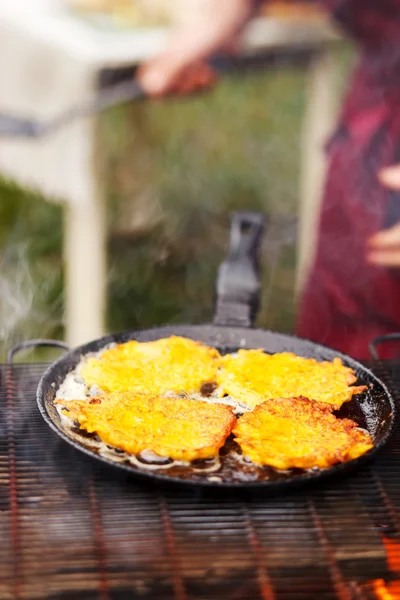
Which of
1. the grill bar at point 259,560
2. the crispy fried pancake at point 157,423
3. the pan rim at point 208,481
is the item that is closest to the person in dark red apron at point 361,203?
the pan rim at point 208,481

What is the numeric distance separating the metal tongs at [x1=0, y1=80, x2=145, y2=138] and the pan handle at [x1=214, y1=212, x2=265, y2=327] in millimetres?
1532

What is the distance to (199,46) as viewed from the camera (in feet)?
13.6

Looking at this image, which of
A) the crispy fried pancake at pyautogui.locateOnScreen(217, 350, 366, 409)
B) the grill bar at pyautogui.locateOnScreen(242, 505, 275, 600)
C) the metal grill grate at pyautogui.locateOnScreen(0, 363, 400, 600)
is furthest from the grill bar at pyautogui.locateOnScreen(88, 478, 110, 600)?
the crispy fried pancake at pyautogui.locateOnScreen(217, 350, 366, 409)

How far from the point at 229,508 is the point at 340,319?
2127 mm

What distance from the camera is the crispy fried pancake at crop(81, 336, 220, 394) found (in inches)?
87.6

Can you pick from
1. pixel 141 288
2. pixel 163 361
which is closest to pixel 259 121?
pixel 141 288

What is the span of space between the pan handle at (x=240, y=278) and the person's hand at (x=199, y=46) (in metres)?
1.60

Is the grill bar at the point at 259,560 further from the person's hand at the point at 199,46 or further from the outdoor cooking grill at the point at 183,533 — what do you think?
the person's hand at the point at 199,46

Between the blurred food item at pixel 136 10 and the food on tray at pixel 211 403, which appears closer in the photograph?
the food on tray at pixel 211 403

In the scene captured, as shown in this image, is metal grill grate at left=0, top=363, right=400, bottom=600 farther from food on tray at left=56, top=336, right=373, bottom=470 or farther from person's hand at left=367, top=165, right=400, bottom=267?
person's hand at left=367, top=165, right=400, bottom=267

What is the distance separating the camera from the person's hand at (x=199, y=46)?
4.13 meters

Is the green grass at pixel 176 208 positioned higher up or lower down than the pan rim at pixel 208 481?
lower down

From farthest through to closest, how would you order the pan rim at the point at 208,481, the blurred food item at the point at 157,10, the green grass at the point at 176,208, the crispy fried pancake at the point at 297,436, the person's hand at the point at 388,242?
the green grass at the point at 176,208, the blurred food item at the point at 157,10, the person's hand at the point at 388,242, the crispy fried pancake at the point at 297,436, the pan rim at the point at 208,481

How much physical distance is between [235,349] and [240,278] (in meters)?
0.25
